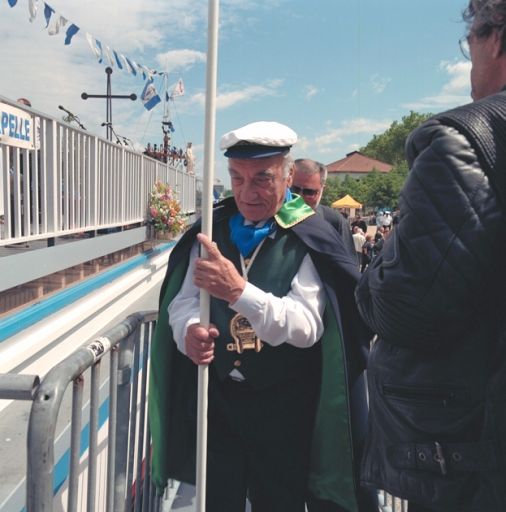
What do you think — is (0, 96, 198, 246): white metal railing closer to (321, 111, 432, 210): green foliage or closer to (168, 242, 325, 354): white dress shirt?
(168, 242, 325, 354): white dress shirt

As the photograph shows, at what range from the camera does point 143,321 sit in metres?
2.22

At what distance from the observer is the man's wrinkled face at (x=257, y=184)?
1.89m

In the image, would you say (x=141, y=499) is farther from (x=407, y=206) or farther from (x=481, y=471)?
(x=407, y=206)

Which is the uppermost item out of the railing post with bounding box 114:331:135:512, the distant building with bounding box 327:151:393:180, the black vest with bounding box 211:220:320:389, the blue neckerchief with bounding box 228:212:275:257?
the distant building with bounding box 327:151:393:180

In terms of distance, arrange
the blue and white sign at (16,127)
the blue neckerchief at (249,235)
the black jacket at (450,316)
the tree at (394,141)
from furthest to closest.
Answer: the tree at (394,141) < the blue and white sign at (16,127) < the blue neckerchief at (249,235) < the black jacket at (450,316)

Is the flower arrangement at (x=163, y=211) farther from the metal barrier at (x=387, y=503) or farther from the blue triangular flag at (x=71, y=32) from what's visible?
the metal barrier at (x=387, y=503)

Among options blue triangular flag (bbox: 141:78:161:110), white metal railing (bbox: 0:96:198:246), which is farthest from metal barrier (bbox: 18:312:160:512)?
blue triangular flag (bbox: 141:78:161:110)

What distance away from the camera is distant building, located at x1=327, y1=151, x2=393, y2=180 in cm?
11162

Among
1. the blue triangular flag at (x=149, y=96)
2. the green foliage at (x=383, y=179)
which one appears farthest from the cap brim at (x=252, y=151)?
the green foliage at (x=383, y=179)

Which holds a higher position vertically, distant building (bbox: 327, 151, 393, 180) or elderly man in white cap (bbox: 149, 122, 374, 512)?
distant building (bbox: 327, 151, 393, 180)

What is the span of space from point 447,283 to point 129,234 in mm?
6974

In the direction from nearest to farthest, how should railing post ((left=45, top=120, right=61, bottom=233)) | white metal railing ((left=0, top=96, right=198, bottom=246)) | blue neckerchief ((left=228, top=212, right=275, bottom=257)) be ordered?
blue neckerchief ((left=228, top=212, right=275, bottom=257)) < white metal railing ((left=0, top=96, right=198, bottom=246)) < railing post ((left=45, top=120, right=61, bottom=233))

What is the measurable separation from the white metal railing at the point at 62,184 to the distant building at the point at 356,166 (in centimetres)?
10593

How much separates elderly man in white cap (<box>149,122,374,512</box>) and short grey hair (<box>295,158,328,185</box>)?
211 cm
